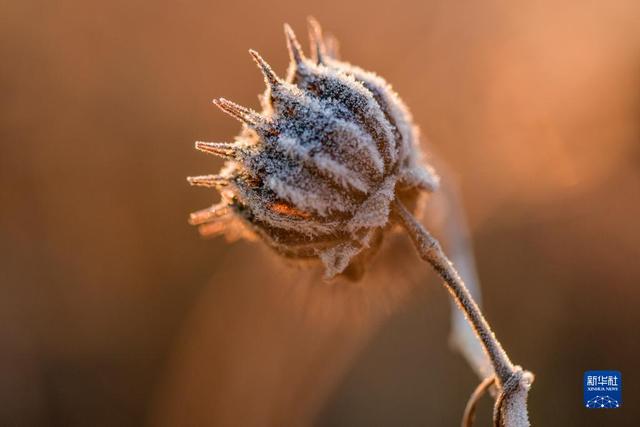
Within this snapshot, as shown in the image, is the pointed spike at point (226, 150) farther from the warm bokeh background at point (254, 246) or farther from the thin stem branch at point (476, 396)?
the warm bokeh background at point (254, 246)

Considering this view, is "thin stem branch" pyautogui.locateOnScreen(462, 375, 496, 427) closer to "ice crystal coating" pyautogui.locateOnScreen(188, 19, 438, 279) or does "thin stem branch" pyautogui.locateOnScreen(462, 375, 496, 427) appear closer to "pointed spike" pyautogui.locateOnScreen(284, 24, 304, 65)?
"ice crystal coating" pyautogui.locateOnScreen(188, 19, 438, 279)

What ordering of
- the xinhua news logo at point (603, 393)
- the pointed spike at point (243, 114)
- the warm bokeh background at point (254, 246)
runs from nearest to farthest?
1. the pointed spike at point (243, 114)
2. the xinhua news logo at point (603, 393)
3. the warm bokeh background at point (254, 246)

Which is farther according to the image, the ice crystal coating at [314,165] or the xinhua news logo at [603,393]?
the xinhua news logo at [603,393]

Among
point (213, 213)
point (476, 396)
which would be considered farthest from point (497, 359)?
point (213, 213)

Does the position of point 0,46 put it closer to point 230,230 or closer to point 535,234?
point 230,230

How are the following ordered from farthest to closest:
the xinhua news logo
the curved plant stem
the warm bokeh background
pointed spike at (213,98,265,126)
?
the warm bokeh background, the xinhua news logo, pointed spike at (213,98,265,126), the curved plant stem

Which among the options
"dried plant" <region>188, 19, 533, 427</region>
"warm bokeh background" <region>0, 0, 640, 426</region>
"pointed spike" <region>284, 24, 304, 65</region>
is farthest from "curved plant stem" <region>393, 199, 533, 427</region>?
"warm bokeh background" <region>0, 0, 640, 426</region>

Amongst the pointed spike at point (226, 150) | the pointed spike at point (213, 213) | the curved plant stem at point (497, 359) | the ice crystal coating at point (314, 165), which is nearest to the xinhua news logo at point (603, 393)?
the curved plant stem at point (497, 359)
